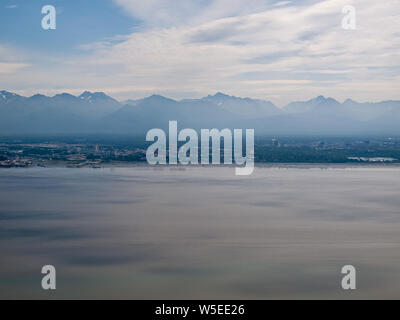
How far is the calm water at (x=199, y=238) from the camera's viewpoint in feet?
16.3

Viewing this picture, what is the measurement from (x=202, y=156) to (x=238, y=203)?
350 inches

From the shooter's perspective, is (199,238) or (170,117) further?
(170,117)

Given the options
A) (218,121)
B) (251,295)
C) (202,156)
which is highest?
(218,121)

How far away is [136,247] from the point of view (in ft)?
→ 20.6

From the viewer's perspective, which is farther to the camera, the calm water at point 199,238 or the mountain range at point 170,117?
the mountain range at point 170,117

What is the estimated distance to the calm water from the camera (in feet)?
16.3

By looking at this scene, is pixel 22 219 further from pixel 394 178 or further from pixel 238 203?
pixel 394 178

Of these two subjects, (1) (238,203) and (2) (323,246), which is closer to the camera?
(2) (323,246)

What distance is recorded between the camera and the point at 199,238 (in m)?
6.67

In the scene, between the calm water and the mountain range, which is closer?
the calm water

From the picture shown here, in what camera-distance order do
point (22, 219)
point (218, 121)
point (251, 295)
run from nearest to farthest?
point (251, 295) < point (22, 219) < point (218, 121)

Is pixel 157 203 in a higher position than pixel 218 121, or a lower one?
lower

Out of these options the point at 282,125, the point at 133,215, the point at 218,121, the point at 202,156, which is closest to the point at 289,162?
the point at 202,156
